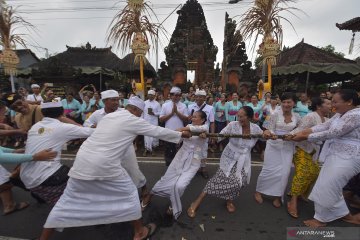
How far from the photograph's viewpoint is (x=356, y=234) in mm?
3156

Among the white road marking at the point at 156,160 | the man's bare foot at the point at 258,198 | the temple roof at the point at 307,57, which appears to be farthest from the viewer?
the temple roof at the point at 307,57

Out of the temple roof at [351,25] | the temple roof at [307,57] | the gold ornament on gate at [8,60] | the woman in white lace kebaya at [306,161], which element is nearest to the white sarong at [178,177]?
the woman in white lace kebaya at [306,161]

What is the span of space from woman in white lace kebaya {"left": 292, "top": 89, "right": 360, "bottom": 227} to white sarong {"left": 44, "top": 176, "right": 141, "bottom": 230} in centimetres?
245

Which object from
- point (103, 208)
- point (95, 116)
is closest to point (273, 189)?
point (103, 208)

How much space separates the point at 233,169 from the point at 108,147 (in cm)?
203

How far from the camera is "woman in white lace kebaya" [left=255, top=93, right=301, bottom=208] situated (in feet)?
13.6

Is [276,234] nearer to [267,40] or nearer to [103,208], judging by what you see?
[103,208]

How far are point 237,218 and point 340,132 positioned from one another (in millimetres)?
1813

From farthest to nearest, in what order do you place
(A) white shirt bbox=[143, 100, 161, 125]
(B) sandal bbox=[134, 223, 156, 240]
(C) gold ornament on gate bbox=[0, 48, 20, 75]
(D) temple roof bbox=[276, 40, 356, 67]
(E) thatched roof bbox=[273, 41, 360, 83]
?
(D) temple roof bbox=[276, 40, 356, 67] → (E) thatched roof bbox=[273, 41, 360, 83] → (C) gold ornament on gate bbox=[0, 48, 20, 75] → (A) white shirt bbox=[143, 100, 161, 125] → (B) sandal bbox=[134, 223, 156, 240]

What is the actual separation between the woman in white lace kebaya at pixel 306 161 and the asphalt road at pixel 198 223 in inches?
11.4

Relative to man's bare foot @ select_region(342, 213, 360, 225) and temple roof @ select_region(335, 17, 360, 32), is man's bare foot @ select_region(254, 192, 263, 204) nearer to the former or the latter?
man's bare foot @ select_region(342, 213, 360, 225)

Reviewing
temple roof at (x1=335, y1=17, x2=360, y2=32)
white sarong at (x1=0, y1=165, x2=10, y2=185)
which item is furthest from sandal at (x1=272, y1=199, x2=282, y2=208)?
temple roof at (x1=335, y1=17, x2=360, y2=32)

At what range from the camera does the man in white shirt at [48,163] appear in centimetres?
324

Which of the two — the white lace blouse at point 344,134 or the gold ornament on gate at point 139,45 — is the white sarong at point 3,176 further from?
the gold ornament on gate at point 139,45
